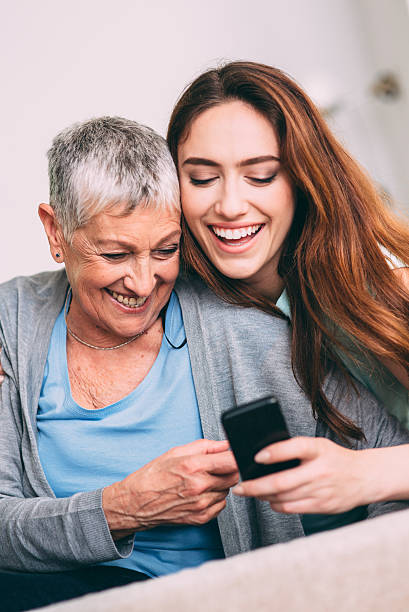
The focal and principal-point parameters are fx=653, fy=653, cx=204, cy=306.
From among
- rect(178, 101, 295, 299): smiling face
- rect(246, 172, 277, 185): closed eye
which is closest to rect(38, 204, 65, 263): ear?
rect(178, 101, 295, 299): smiling face

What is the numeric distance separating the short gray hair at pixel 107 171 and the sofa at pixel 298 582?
2.30 feet

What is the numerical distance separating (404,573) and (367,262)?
695 mm

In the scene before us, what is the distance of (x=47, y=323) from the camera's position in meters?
1.45

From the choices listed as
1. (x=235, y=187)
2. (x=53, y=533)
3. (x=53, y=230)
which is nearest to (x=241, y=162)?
(x=235, y=187)

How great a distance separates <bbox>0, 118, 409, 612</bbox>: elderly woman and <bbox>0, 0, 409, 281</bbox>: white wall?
1563mm

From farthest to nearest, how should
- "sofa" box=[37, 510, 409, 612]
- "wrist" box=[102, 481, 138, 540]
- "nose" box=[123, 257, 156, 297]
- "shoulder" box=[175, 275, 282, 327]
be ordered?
"shoulder" box=[175, 275, 282, 327] < "nose" box=[123, 257, 156, 297] < "wrist" box=[102, 481, 138, 540] < "sofa" box=[37, 510, 409, 612]

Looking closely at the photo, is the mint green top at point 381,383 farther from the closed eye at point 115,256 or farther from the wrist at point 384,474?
the closed eye at point 115,256

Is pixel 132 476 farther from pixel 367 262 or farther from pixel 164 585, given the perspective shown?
pixel 367 262

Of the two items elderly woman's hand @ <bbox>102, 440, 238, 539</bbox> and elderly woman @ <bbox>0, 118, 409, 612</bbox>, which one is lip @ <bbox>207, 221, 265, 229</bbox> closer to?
elderly woman @ <bbox>0, 118, 409, 612</bbox>

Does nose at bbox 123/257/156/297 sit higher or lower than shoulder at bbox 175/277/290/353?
higher

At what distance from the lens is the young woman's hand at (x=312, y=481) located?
884 millimetres

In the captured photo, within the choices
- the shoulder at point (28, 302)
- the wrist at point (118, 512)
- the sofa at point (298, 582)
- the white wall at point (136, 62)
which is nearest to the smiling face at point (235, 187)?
the shoulder at point (28, 302)

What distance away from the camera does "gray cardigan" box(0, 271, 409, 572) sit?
1.17 meters

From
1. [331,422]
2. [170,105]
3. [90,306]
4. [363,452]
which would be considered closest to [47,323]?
[90,306]
